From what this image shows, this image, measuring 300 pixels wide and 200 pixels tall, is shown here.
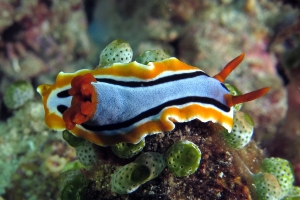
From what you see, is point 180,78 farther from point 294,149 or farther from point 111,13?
point 111,13

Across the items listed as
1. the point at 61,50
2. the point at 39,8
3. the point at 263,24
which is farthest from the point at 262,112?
the point at 39,8

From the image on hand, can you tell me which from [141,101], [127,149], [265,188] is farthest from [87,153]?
[265,188]

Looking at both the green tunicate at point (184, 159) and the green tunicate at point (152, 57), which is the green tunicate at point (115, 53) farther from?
the green tunicate at point (184, 159)

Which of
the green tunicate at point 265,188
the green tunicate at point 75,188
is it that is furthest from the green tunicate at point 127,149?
the green tunicate at point 265,188

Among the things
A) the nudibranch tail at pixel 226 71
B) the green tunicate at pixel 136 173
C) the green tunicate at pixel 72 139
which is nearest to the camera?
the green tunicate at pixel 136 173

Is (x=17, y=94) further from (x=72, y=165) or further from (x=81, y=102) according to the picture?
(x=81, y=102)

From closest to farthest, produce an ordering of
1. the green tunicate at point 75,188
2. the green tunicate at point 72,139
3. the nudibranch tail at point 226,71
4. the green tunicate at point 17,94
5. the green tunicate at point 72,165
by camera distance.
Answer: the green tunicate at point 75,188, the green tunicate at point 72,139, the nudibranch tail at point 226,71, the green tunicate at point 72,165, the green tunicate at point 17,94

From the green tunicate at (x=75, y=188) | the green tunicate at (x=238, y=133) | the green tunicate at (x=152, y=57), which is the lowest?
the green tunicate at (x=75, y=188)

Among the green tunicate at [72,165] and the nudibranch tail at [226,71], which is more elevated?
the nudibranch tail at [226,71]

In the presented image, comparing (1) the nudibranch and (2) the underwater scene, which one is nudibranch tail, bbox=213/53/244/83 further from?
(1) the nudibranch
